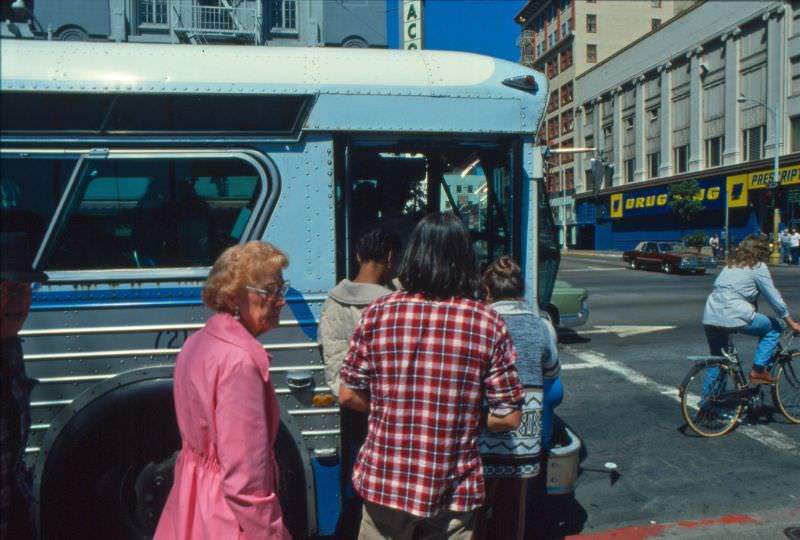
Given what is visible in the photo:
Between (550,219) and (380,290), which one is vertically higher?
(550,219)

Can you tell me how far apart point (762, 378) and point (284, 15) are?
77.0ft

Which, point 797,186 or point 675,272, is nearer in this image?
point 675,272

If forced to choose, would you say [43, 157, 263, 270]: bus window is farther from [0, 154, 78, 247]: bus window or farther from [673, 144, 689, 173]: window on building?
[673, 144, 689, 173]: window on building

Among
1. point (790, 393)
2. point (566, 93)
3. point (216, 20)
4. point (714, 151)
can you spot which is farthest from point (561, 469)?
point (566, 93)

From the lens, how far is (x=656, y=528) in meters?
4.36

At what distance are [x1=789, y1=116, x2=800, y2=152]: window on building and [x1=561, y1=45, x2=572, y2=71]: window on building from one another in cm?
3265

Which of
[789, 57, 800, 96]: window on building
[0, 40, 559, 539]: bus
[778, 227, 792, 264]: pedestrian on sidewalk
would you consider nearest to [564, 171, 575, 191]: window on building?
[789, 57, 800, 96]: window on building

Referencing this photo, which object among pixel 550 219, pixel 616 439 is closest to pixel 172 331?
pixel 550 219

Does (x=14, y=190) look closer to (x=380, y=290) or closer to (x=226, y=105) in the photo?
(x=226, y=105)

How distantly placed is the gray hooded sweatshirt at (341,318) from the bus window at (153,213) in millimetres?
782

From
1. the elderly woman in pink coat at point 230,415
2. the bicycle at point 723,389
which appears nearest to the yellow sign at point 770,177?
the bicycle at point 723,389

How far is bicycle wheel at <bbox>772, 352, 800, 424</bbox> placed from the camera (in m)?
6.43

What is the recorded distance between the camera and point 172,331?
11.8 feet

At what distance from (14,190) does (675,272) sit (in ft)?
94.1
